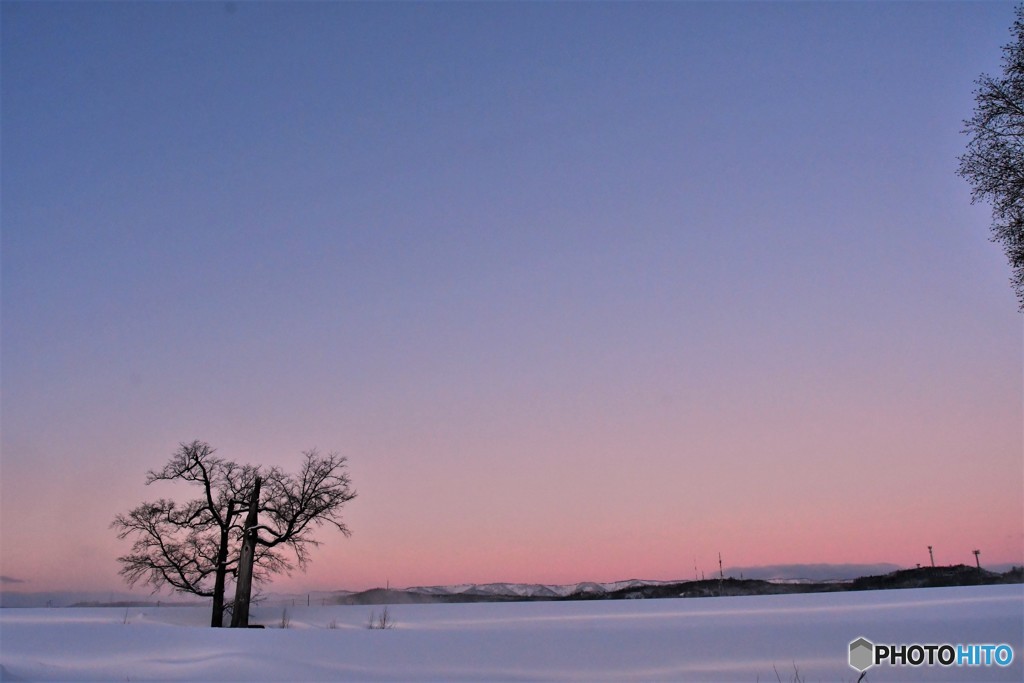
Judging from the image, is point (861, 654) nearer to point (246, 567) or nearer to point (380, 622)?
point (380, 622)

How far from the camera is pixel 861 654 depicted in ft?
56.1

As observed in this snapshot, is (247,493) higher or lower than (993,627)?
higher

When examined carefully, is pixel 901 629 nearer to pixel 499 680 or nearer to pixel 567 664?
pixel 567 664

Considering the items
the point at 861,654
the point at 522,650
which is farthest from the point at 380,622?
the point at 861,654

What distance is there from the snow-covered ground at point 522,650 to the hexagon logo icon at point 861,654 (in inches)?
10.4

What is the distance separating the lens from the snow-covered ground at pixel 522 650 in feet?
47.8

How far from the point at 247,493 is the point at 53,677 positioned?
1320 cm

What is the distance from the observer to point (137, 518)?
26844 millimetres

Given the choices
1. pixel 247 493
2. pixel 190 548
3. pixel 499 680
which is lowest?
pixel 499 680

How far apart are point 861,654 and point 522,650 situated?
784 cm

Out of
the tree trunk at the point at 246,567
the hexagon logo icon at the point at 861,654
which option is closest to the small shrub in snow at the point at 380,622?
the tree trunk at the point at 246,567

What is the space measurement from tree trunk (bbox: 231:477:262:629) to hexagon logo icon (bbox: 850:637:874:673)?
59.0 ft

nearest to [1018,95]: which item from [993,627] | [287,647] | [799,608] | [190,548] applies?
[993,627]

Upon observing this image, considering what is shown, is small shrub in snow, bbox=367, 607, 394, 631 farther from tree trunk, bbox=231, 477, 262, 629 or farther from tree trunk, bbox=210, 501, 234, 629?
tree trunk, bbox=210, 501, 234, 629
